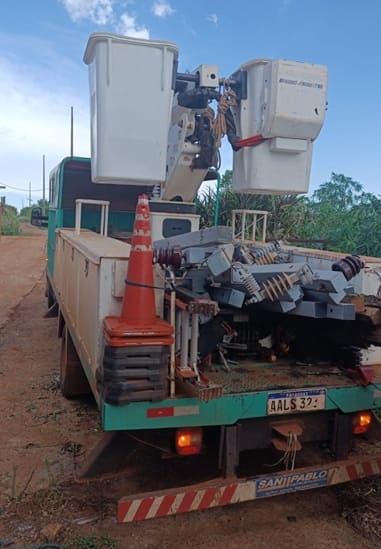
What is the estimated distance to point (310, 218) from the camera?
1348 centimetres

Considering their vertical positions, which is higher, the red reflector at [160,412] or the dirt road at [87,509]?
the red reflector at [160,412]

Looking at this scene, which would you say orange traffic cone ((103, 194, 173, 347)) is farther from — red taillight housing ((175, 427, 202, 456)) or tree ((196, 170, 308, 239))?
tree ((196, 170, 308, 239))

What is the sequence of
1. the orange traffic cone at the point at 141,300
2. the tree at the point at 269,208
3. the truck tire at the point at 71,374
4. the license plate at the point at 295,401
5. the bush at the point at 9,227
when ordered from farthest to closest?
the bush at the point at 9,227
the tree at the point at 269,208
the truck tire at the point at 71,374
the license plate at the point at 295,401
the orange traffic cone at the point at 141,300

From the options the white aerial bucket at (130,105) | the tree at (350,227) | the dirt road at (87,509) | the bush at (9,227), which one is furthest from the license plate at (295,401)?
the bush at (9,227)

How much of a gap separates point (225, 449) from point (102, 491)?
1.07 metres

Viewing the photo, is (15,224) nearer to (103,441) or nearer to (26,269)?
(26,269)

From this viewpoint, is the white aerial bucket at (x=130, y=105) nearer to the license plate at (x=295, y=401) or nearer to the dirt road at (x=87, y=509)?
the license plate at (x=295, y=401)

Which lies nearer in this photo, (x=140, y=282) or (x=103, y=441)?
(x=140, y=282)

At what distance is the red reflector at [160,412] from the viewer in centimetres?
276

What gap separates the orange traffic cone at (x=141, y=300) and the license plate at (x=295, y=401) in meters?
0.77

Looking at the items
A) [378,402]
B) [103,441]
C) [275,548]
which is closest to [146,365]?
[103,441]

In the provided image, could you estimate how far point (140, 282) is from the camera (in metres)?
2.81

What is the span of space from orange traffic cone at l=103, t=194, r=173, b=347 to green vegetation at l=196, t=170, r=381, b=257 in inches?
305

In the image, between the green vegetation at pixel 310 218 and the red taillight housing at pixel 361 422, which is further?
the green vegetation at pixel 310 218
